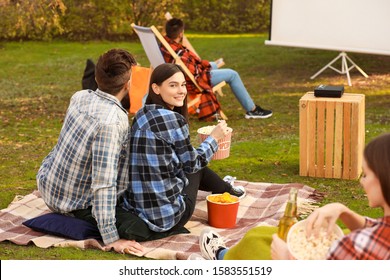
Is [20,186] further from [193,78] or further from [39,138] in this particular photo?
[193,78]

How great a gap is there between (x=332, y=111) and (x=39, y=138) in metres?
2.95

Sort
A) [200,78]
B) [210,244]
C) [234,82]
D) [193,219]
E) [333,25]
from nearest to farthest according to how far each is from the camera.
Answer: [210,244] < [193,219] < [200,78] < [234,82] < [333,25]

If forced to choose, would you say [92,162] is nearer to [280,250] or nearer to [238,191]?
[238,191]

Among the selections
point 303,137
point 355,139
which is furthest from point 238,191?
point 355,139

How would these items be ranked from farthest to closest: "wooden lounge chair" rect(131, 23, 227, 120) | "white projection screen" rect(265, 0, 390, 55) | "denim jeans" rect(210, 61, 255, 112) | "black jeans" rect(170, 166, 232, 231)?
"white projection screen" rect(265, 0, 390, 55)
"denim jeans" rect(210, 61, 255, 112)
"wooden lounge chair" rect(131, 23, 227, 120)
"black jeans" rect(170, 166, 232, 231)

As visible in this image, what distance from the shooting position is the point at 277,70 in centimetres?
1121

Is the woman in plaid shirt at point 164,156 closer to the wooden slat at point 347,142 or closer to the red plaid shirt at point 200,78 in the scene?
the wooden slat at point 347,142

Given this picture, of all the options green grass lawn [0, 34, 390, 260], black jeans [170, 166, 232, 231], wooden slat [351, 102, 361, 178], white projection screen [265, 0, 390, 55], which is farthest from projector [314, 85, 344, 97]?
white projection screen [265, 0, 390, 55]

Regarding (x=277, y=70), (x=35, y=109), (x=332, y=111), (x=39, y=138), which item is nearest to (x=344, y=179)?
(x=332, y=111)

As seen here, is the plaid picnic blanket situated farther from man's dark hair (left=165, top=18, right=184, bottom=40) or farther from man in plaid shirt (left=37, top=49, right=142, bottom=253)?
man's dark hair (left=165, top=18, right=184, bottom=40)

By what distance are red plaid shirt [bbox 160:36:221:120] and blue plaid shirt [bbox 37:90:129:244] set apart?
3.43 meters

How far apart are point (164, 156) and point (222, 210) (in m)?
0.62

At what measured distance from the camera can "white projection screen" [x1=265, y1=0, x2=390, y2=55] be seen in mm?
9953

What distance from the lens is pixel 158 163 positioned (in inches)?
172
